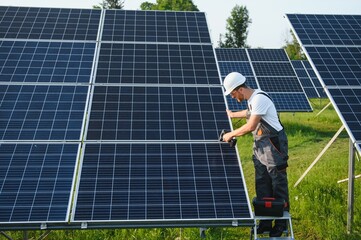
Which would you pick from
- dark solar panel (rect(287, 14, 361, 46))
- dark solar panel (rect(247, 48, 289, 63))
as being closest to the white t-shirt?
dark solar panel (rect(287, 14, 361, 46))

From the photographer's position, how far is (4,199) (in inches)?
212

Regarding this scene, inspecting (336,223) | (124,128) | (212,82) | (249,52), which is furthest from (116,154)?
(249,52)

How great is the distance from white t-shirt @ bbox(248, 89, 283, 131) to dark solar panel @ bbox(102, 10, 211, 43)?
11.8 feet

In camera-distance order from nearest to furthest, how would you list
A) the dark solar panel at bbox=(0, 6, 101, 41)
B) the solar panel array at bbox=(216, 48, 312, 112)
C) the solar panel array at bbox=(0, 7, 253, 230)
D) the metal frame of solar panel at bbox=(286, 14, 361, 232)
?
the solar panel array at bbox=(0, 7, 253, 230) → the metal frame of solar panel at bbox=(286, 14, 361, 232) → the dark solar panel at bbox=(0, 6, 101, 41) → the solar panel array at bbox=(216, 48, 312, 112)

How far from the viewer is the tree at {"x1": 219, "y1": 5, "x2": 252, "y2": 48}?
57.5 metres

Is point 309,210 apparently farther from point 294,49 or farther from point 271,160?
point 294,49

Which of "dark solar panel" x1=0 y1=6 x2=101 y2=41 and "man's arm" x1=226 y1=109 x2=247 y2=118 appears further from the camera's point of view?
"dark solar panel" x1=0 y1=6 x2=101 y2=41

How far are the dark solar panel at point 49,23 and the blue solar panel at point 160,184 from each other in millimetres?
3724

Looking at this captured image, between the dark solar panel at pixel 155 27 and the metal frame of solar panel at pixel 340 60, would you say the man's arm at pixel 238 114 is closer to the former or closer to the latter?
the metal frame of solar panel at pixel 340 60

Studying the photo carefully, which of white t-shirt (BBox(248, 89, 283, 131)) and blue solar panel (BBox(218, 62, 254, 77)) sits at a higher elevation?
blue solar panel (BBox(218, 62, 254, 77))

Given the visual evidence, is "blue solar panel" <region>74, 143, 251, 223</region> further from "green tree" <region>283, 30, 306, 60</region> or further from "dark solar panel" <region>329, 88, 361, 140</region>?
"green tree" <region>283, 30, 306, 60</region>

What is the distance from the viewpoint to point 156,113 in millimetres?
6938

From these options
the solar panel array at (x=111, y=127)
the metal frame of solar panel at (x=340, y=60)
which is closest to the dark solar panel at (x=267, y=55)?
the metal frame of solar panel at (x=340, y=60)

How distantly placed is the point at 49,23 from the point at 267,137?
6.08m
